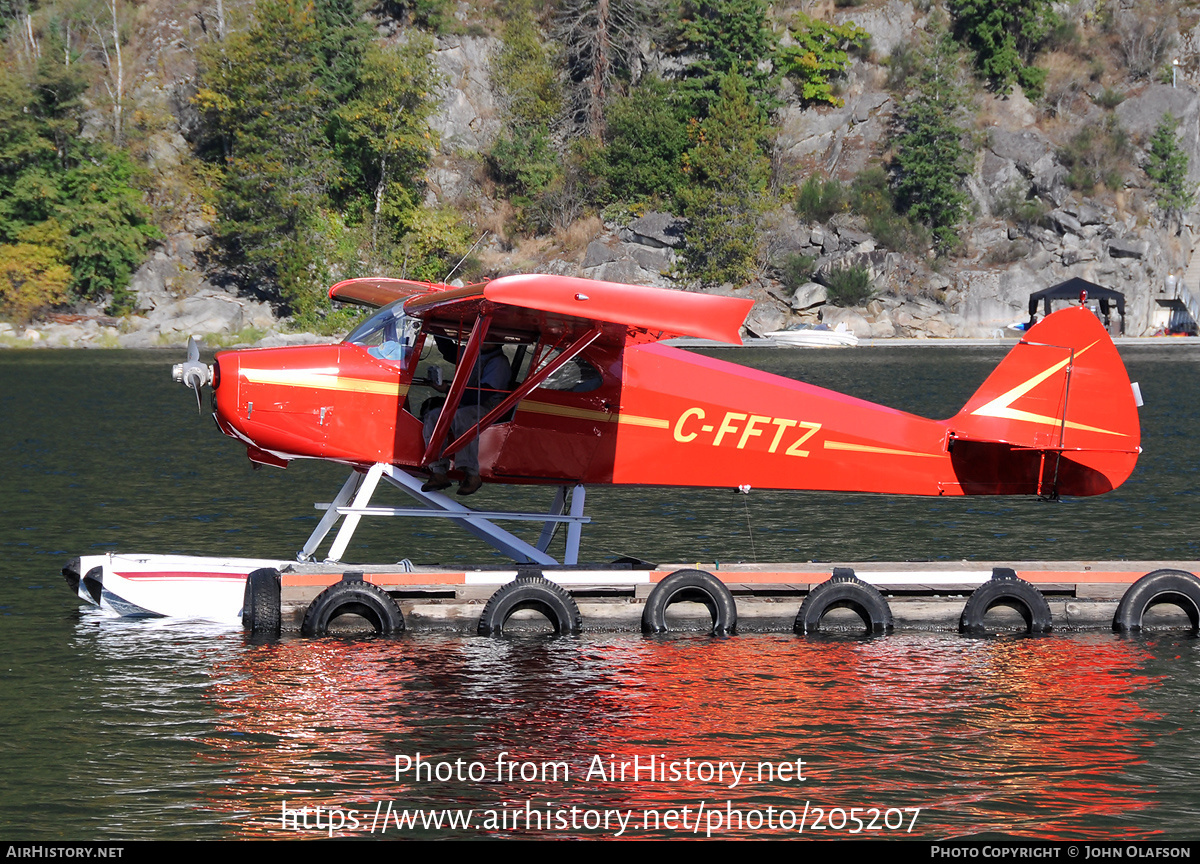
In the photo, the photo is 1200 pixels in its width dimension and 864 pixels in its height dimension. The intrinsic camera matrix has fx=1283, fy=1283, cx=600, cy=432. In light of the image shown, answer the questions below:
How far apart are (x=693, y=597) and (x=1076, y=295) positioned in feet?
214

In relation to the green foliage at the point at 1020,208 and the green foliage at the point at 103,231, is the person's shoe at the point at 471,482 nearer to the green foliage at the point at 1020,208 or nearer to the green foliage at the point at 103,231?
the green foliage at the point at 103,231

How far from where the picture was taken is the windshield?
37.0 ft

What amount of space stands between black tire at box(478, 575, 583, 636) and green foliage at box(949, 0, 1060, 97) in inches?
3207

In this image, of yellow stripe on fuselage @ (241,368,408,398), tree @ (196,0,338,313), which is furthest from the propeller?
tree @ (196,0,338,313)

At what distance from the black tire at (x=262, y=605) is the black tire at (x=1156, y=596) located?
23.4ft

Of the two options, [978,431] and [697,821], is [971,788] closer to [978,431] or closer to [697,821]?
[697,821]

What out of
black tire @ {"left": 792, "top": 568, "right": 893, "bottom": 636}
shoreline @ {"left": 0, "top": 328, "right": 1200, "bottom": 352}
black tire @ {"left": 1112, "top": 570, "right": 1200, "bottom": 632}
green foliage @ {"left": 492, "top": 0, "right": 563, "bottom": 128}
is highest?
green foliage @ {"left": 492, "top": 0, "right": 563, "bottom": 128}

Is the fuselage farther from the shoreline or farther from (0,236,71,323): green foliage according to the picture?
(0,236,71,323): green foliage

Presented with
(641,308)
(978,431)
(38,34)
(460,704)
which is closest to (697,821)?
(460,704)

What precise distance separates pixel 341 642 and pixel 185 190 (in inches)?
2758

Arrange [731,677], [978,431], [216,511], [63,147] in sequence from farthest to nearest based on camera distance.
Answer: [63,147] < [216,511] < [978,431] < [731,677]

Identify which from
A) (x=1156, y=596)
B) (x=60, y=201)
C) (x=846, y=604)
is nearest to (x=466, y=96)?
(x=60, y=201)

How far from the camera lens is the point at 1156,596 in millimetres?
11000

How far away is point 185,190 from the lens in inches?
2958
